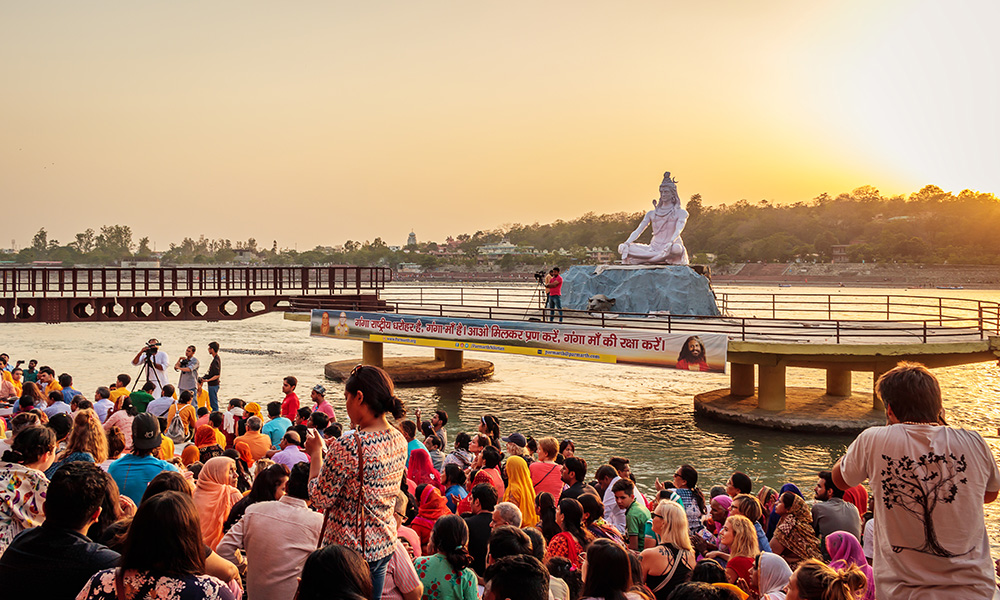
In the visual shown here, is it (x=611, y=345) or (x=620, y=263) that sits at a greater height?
(x=620, y=263)

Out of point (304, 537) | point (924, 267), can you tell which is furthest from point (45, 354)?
point (924, 267)

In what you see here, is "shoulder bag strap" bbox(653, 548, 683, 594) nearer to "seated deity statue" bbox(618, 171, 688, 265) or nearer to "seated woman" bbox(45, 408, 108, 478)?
"seated woman" bbox(45, 408, 108, 478)

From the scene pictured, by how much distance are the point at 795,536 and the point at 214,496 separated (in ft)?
15.2

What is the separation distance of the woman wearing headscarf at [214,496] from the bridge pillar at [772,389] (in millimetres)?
20126

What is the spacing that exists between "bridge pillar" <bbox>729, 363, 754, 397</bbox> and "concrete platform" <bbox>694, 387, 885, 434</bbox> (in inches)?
9.3

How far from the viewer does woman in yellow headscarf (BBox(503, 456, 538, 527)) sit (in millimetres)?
7512

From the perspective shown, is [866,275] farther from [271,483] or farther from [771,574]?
[271,483]

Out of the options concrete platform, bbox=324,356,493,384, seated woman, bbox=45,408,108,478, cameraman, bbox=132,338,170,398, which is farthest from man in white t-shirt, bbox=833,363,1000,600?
concrete platform, bbox=324,356,493,384

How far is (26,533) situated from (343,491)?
1452 mm

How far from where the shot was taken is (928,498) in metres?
3.69

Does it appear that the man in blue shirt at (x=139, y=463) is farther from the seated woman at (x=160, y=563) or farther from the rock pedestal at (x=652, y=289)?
the rock pedestal at (x=652, y=289)

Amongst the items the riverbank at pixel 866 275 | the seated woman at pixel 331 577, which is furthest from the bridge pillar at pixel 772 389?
the riverbank at pixel 866 275

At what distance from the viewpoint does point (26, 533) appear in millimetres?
3701

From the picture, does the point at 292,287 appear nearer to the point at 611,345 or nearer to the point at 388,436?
the point at 611,345
